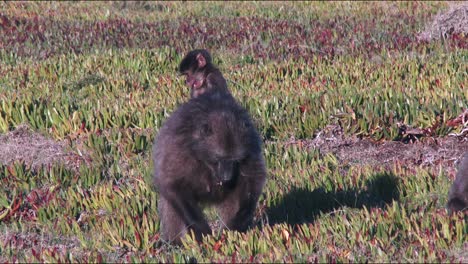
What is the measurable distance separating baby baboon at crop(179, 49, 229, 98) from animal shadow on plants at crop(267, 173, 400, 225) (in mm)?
2380

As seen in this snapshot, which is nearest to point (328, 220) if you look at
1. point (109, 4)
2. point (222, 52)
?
point (222, 52)

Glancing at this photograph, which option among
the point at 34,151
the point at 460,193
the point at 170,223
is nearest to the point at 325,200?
the point at 460,193

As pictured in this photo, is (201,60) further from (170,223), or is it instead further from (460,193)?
(460,193)

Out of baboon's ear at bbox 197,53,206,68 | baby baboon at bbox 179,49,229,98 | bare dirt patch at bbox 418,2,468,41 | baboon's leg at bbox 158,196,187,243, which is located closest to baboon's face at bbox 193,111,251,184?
baboon's leg at bbox 158,196,187,243

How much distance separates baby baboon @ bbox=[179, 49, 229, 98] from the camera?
10.2 metres

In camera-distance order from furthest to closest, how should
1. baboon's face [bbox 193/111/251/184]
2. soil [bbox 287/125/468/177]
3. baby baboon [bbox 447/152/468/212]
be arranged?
soil [bbox 287/125/468/177] → baby baboon [bbox 447/152/468/212] → baboon's face [bbox 193/111/251/184]

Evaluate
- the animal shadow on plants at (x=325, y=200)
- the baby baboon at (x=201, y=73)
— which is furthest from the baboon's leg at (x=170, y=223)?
the baby baboon at (x=201, y=73)

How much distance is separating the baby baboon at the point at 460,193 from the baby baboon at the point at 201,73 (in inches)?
141

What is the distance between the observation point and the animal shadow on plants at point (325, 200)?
7750mm

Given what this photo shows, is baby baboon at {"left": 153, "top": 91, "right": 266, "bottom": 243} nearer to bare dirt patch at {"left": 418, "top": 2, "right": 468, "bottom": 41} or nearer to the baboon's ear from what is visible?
the baboon's ear

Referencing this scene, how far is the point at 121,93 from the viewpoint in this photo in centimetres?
1259

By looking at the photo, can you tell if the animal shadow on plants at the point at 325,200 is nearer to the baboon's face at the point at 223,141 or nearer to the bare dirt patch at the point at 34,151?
the baboon's face at the point at 223,141

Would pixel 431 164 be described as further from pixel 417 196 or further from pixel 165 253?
pixel 165 253

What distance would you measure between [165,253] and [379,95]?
5347mm
